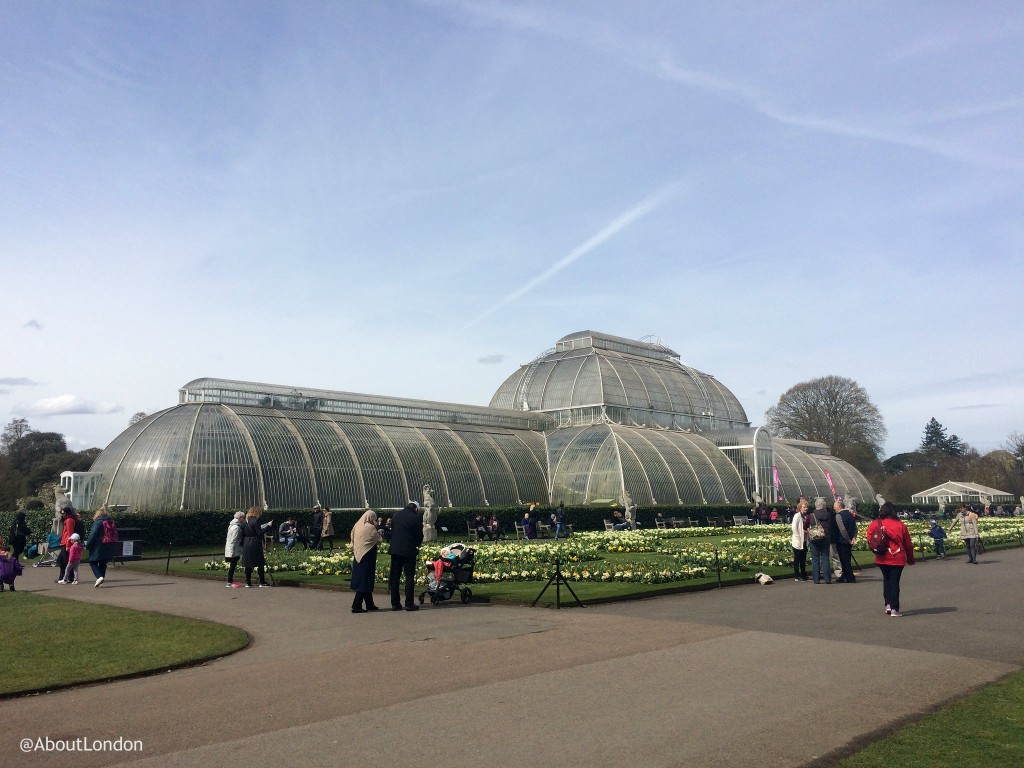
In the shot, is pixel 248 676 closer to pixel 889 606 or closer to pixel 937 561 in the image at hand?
pixel 889 606

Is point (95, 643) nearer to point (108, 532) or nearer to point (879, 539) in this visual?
point (108, 532)

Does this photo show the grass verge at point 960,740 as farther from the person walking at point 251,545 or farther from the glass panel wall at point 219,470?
the glass panel wall at point 219,470

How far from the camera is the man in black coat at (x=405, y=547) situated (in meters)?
16.3

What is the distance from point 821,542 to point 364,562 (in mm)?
11876

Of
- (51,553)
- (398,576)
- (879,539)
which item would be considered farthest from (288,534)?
(879,539)

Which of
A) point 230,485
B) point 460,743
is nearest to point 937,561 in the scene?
point 460,743

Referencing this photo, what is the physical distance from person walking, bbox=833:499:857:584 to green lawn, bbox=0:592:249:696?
1479 cm

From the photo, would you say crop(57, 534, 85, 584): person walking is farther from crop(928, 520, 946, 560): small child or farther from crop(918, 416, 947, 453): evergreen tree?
crop(918, 416, 947, 453): evergreen tree

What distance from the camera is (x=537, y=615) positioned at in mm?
15281

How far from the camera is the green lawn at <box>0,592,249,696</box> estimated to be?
1043 cm

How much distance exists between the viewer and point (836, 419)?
9994cm

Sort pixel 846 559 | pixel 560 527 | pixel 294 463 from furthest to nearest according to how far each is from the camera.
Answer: pixel 294 463 < pixel 560 527 < pixel 846 559

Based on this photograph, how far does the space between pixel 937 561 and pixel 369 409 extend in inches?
1506

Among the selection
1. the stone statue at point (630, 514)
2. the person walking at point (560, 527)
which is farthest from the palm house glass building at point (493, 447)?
the person walking at point (560, 527)
